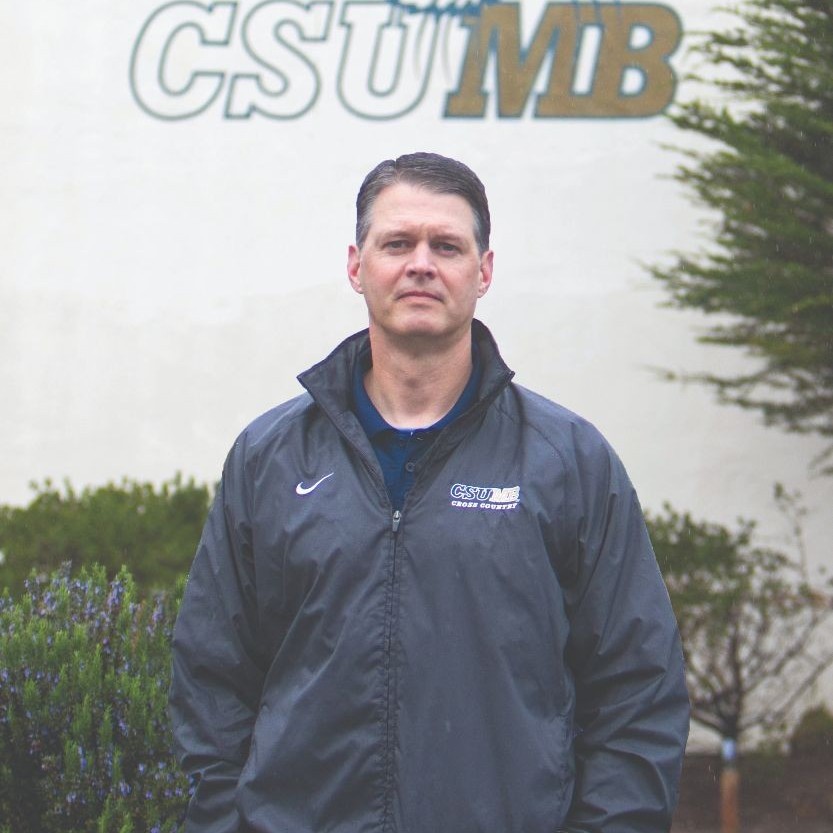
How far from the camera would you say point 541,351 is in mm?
→ 7336

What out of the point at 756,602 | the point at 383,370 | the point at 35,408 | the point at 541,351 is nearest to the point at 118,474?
the point at 35,408

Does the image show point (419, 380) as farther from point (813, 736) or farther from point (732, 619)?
point (813, 736)

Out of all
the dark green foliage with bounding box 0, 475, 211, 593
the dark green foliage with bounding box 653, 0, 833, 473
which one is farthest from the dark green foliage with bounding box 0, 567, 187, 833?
the dark green foliage with bounding box 653, 0, 833, 473

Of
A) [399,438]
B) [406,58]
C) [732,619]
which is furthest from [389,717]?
[406,58]

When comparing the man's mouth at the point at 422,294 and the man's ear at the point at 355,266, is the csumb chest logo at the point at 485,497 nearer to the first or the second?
the man's mouth at the point at 422,294

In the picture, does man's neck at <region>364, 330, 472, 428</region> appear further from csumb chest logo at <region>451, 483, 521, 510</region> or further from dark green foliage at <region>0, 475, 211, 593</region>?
dark green foliage at <region>0, 475, 211, 593</region>

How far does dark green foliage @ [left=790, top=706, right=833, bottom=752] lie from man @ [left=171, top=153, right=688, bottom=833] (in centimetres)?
497

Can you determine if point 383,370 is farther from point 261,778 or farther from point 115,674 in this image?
point 115,674

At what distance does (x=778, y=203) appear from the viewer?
581 centimetres

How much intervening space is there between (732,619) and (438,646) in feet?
13.4

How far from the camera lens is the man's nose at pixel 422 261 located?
2.43 meters

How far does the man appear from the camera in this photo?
7.35 ft

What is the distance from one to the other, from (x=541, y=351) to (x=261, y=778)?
17.2 feet

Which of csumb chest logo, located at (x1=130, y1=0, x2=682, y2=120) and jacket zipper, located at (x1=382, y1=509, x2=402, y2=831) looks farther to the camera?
csumb chest logo, located at (x1=130, y1=0, x2=682, y2=120)
